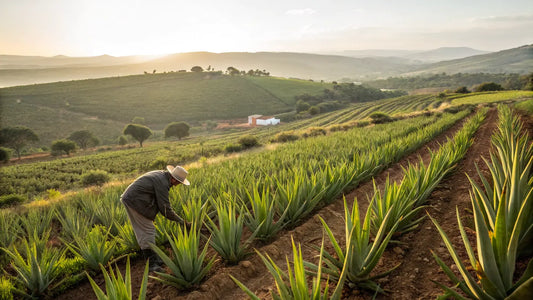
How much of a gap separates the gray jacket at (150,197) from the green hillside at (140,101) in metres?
67.9

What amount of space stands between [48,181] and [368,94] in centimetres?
9644

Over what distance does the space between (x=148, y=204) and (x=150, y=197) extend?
0.12m

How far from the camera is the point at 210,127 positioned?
77750 millimetres

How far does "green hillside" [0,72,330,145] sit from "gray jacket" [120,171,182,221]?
67946mm

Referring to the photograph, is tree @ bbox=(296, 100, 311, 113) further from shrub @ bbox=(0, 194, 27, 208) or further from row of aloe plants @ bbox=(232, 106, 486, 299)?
row of aloe plants @ bbox=(232, 106, 486, 299)

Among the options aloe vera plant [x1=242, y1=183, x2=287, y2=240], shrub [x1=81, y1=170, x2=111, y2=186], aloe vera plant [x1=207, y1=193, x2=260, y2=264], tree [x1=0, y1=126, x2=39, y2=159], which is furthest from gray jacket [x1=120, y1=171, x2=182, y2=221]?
tree [x1=0, y1=126, x2=39, y2=159]

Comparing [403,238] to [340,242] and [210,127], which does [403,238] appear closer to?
[340,242]

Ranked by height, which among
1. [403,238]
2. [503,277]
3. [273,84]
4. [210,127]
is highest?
[273,84]

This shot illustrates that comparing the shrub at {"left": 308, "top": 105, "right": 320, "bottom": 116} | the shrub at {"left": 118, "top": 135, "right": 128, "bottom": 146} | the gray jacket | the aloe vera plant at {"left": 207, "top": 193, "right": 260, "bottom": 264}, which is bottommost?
the shrub at {"left": 118, "top": 135, "right": 128, "bottom": 146}

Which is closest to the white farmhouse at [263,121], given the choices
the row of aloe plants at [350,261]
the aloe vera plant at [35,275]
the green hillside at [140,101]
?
the green hillside at [140,101]

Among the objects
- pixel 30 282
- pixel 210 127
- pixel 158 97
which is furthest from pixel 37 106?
pixel 30 282

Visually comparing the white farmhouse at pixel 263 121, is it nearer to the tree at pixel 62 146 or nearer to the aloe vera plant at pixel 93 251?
the tree at pixel 62 146

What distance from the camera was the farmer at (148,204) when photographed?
165 inches

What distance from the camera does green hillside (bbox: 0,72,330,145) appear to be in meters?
67.2
